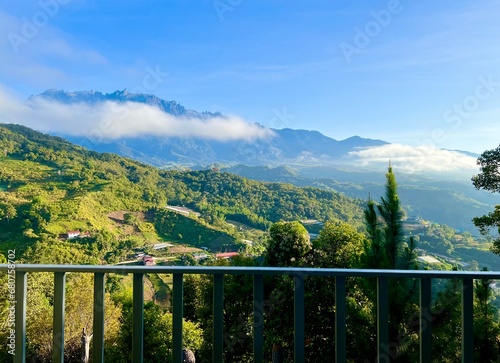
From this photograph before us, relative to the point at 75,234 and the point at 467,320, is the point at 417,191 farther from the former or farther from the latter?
the point at 75,234

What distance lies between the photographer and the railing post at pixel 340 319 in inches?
52.2

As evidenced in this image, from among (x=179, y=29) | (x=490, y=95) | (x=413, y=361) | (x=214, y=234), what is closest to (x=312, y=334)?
(x=413, y=361)

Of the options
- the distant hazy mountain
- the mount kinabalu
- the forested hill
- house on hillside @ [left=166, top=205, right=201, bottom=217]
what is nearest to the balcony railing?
the distant hazy mountain

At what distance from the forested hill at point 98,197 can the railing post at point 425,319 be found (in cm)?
1530

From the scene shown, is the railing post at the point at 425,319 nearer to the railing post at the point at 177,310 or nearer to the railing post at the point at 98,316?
the railing post at the point at 177,310

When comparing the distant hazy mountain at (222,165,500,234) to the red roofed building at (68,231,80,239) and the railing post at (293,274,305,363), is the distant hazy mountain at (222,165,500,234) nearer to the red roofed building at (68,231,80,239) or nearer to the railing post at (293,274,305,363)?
the railing post at (293,274,305,363)

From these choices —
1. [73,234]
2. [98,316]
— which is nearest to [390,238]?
[98,316]

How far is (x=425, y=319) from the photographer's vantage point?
52.2 inches

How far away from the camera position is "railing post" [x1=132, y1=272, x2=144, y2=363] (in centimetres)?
138

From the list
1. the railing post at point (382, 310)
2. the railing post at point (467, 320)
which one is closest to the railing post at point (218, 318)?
the railing post at point (382, 310)

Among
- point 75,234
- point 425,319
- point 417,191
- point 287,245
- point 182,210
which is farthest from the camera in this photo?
point 182,210

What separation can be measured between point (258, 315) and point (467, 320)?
2.74 feet

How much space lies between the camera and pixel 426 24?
7.02 m

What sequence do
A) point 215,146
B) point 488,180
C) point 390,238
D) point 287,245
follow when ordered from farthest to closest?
1. point 215,146
2. point 287,245
3. point 488,180
4. point 390,238
